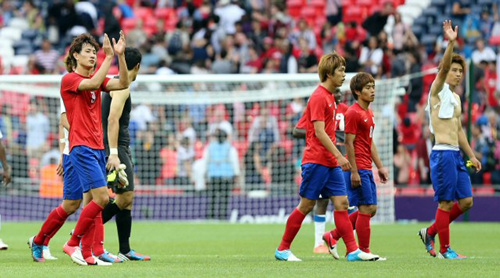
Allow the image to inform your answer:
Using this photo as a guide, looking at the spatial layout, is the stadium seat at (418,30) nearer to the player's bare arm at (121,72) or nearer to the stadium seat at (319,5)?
the stadium seat at (319,5)

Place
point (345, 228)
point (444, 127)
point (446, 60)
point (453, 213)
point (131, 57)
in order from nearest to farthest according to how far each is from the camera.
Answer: point (345, 228) < point (131, 57) < point (446, 60) < point (444, 127) < point (453, 213)

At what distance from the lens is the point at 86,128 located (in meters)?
10.7

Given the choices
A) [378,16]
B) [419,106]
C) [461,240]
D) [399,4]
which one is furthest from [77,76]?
[399,4]

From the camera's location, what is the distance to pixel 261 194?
22609 millimetres

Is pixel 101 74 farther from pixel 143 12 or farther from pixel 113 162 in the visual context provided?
pixel 143 12

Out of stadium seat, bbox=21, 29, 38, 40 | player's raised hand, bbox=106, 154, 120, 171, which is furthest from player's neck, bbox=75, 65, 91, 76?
stadium seat, bbox=21, 29, 38, 40

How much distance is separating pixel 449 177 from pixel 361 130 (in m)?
1.17

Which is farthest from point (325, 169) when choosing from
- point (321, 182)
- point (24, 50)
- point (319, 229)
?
point (24, 50)

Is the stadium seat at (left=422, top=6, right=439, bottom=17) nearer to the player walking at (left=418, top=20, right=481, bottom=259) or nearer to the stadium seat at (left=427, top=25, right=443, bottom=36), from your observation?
the stadium seat at (left=427, top=25, right=443, bottom=36)

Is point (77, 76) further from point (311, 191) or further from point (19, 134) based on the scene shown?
point (19, 134)

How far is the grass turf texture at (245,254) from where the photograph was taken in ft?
32.0

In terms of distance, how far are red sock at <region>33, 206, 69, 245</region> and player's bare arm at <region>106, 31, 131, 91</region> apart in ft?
5.16

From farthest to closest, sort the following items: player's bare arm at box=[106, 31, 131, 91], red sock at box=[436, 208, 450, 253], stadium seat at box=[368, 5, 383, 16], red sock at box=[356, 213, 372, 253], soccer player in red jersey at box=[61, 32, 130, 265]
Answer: stadium seat at box=[368, 5, 383, 16] → red sock at box=[436, 208, 450, 253] → red sock at box=[356, 213, 372, 253] → soccer player in red jersey at box=[61, 32, 130, 265] → player's bare arm at box=[106, 31, 131, 91]

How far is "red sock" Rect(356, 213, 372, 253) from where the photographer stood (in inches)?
462
